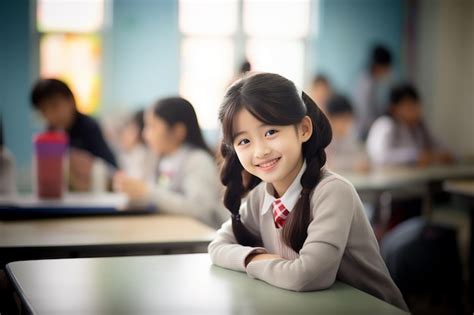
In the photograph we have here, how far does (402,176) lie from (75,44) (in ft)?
9.49

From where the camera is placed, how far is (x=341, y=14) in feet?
21.4

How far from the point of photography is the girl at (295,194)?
125 centimetres

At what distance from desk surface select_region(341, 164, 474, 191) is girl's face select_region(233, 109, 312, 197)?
2320mm

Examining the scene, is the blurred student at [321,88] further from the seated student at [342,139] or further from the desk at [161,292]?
the desk at [161,292]

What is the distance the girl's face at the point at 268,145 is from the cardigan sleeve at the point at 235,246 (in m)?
0.16

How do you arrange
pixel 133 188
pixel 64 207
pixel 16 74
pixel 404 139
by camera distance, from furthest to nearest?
1. pixel 16 74
2. pixel 404 139
3. pixel 133 188
4. pixel 64 207

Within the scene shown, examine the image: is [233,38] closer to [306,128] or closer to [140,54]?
[140,54]

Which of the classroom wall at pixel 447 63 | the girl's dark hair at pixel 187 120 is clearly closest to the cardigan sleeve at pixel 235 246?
the girl's dark hair at pixel 187 120

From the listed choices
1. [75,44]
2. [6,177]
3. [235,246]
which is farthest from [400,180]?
[75,44]

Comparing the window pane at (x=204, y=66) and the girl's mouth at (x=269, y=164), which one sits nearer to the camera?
the girl's mouth at (x=269, y=164)

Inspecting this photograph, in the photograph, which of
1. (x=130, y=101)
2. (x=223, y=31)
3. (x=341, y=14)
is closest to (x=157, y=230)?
(x=130, y=101)

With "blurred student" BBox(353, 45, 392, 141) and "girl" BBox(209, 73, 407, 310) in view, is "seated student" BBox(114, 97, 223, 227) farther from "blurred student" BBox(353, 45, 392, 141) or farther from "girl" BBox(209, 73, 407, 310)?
"blurred student" BBox(353, 45, 392, 141)

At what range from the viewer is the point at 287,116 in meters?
1.25

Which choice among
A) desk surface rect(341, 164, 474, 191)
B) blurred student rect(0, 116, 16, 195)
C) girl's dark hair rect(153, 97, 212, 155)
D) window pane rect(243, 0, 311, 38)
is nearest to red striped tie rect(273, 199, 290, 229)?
girl's dark hair rect(153, 97, 212, 155)
